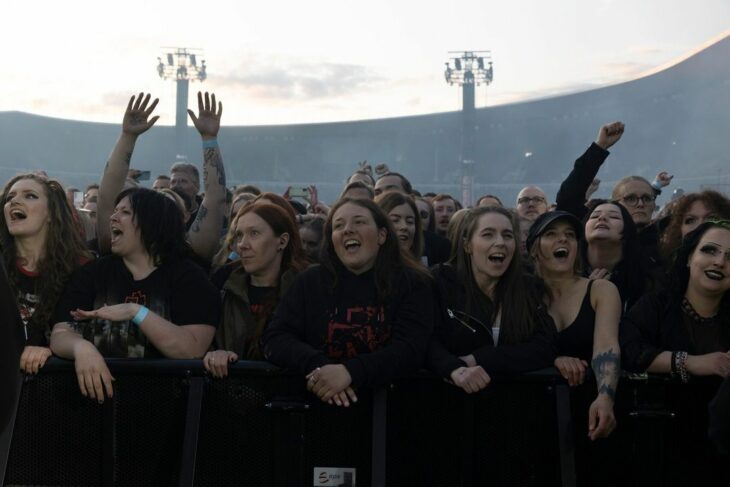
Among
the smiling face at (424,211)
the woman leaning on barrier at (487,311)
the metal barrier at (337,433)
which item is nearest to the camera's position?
the metal barrier at (337,433)

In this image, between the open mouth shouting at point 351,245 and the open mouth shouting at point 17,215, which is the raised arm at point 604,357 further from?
the open mouth shouting at point 17,215

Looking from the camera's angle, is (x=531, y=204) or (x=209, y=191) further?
(x=531, y=204)

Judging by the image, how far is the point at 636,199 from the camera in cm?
596

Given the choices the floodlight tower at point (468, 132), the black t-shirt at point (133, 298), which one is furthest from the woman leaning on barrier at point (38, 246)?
the floodlight tower at point (468, 132)

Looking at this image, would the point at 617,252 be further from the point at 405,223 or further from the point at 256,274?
the point at 256,274

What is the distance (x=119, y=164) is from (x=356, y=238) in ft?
5.18

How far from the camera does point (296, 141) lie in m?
48.2

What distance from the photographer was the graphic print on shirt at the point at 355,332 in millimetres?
3432

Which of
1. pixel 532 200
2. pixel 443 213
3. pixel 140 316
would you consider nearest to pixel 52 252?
pixel 140 316

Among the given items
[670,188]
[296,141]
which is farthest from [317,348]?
[296,141]

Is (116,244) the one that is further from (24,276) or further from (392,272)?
(392,272)

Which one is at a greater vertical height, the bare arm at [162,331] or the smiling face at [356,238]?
the smiling face at [356,238]

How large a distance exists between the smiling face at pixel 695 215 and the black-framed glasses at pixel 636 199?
0.87 meters

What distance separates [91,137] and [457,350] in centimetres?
4822
